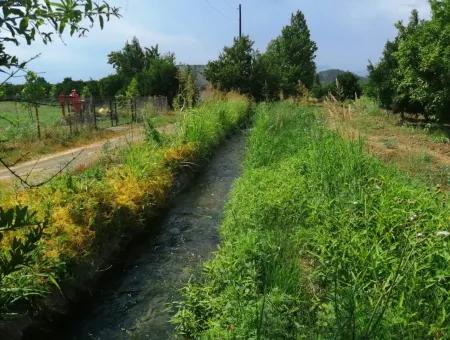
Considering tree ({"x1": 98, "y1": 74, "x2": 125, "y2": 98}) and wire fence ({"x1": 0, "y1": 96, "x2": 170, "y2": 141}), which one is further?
tree ({"x1": 98, "y1": 74, "x2": 125, "y2": 98})

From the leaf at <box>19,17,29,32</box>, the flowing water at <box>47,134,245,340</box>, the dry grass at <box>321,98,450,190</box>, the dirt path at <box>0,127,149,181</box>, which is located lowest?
the flowing water at <box>47,134,245,340</box>

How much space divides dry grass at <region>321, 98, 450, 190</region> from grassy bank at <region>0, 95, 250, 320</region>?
3.28 meters

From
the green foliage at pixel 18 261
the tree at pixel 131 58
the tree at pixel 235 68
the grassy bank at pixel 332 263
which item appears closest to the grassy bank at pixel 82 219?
the green foliage at pixel 18 261

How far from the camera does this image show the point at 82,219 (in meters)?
5.81

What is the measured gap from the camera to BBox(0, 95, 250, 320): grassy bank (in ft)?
12.3

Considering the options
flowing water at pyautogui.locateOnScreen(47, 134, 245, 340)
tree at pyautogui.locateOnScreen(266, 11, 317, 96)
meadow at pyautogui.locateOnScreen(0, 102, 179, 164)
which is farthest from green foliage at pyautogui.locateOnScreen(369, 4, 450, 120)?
tree at pyautogui.locateOnScreen(266, 11, 317, 96)

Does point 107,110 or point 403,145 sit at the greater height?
point 107,110

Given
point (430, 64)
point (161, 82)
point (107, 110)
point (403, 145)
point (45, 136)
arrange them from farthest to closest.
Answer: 1. point (161, 82)
2. point (107, 110)
3. point (430, 64)
4. point (45, 136)
5. point (403, 145)

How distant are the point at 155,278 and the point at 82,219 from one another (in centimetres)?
115

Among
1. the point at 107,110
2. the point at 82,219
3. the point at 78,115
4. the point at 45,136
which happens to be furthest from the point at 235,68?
the point at 82,219

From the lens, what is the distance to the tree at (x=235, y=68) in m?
32.7

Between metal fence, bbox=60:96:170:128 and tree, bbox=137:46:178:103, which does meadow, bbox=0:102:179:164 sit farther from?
tree, bbox=137:46:178:103

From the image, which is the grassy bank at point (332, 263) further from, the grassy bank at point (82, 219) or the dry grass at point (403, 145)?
the grassy bank at point (82, 219)

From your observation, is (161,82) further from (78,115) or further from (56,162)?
(56,162)
